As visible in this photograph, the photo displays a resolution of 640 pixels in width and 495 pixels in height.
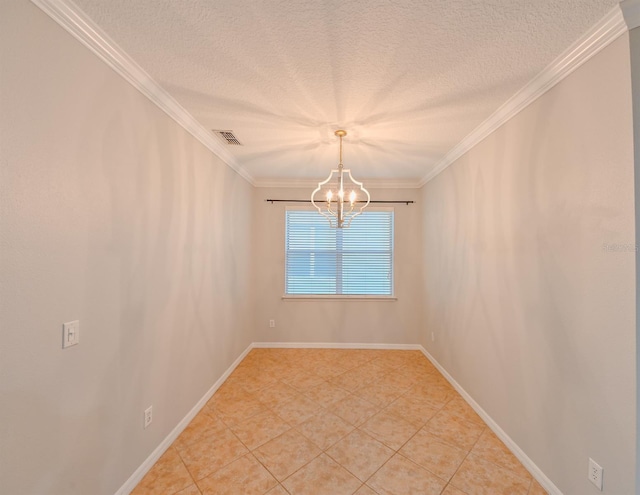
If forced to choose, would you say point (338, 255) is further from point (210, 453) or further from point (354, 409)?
point (210, 453)

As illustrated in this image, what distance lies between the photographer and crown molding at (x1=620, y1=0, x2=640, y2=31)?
1.10 m

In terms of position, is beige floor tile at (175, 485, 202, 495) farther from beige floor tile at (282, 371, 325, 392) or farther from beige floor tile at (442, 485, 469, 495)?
beige floor tile at (442, 485, 469, 495)

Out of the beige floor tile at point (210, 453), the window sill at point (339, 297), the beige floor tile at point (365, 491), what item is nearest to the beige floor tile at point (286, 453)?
the beige floor tile at point (210, 453)

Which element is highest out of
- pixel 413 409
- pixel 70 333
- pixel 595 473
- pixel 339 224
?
pixel 339 224

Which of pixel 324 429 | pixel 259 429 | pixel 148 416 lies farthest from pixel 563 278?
pixel 148 416

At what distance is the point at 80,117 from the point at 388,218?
361cm

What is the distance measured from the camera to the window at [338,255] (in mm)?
3979

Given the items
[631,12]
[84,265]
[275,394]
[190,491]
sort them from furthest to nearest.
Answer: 1. [275,394]
2. [190,491]
3. [84,265]
4. [631,12]

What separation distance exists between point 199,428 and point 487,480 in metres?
2.19

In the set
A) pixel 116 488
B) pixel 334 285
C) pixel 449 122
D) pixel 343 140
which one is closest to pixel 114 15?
pixel 343 140

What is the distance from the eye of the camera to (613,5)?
44.2 inches

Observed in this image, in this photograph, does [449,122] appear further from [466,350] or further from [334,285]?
[334,285]

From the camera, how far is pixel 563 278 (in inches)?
57.8

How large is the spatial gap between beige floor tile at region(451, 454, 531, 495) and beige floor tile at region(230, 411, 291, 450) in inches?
51.7
